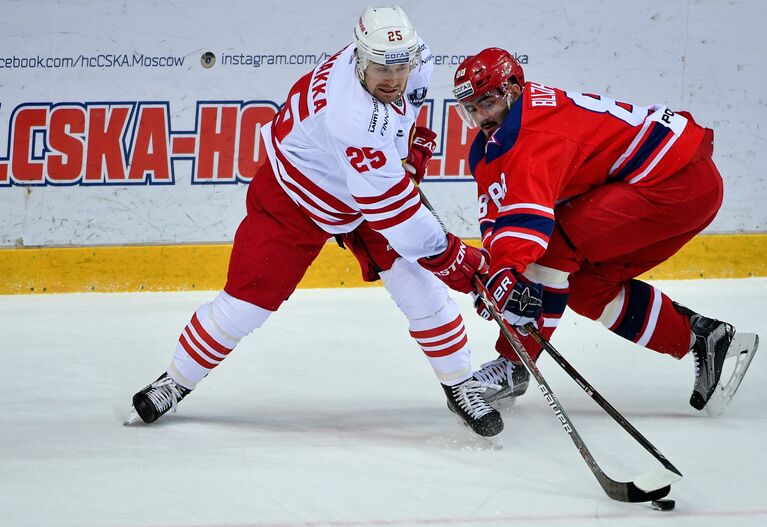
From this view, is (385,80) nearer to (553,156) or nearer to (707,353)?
(553,156)

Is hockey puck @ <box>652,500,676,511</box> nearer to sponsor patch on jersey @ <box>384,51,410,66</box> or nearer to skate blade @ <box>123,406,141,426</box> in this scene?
sponsor patch on jersey @ <box>384,51,410,66</box>

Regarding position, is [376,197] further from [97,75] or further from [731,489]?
[97,75]

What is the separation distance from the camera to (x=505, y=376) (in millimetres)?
2797

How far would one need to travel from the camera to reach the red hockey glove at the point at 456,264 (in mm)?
2443

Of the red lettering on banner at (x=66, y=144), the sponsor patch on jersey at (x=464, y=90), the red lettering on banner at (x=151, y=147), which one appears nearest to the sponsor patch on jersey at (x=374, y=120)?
the sponsor patch on jersey at (x=464, y=90)

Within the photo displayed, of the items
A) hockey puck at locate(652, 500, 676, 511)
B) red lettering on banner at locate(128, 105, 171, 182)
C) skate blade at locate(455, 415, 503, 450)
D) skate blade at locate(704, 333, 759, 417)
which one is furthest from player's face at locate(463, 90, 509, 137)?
red lettering on banner at locate(128, 105, 171, 182)

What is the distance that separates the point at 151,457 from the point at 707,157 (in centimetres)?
160

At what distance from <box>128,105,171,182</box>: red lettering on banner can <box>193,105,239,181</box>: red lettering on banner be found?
0.47ft

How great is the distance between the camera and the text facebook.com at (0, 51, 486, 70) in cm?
428

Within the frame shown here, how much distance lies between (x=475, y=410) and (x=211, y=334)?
2.26 ft

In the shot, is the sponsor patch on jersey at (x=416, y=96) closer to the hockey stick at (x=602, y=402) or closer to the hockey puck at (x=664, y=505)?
the hockey stick at (x=602, y=402)

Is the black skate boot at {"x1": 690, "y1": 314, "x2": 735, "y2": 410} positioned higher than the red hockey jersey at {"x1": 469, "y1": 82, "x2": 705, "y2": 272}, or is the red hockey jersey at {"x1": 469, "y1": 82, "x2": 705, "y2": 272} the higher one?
the red hockey jersey at {"x1": 469, "y1": 82, "x2": 705, "y2": 272}

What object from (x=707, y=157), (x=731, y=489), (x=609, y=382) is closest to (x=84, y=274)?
(x=609, y=382)

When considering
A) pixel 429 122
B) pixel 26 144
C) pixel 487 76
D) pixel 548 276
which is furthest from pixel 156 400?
pixel 429 122
